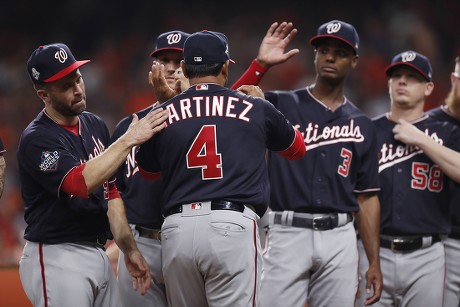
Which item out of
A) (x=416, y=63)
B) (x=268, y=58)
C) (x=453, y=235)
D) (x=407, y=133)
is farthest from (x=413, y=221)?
(x=268, y=58)

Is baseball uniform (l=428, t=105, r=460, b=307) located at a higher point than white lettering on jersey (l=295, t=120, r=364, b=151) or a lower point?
lower

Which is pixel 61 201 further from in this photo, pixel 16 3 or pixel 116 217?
pixel 16 3

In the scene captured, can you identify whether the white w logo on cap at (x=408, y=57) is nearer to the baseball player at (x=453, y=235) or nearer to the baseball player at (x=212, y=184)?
the baseball player at (x=453, y=235)

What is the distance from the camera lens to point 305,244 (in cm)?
427

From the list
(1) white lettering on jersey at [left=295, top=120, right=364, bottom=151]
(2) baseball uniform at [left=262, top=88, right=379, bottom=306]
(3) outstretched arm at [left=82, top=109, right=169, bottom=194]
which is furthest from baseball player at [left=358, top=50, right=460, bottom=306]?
(3) outstretched arm at [left=82, top=109, right=169, bottom=194]

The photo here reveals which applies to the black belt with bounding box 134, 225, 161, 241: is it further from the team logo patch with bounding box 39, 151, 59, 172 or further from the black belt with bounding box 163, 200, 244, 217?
the team logo patch with bounding box 39, 151, 59, 172

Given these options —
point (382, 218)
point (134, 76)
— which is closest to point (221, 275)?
point (382, 218)

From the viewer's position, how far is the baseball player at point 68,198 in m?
3.41

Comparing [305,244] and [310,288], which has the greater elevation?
[305,244]

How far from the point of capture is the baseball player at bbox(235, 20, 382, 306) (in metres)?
4.25

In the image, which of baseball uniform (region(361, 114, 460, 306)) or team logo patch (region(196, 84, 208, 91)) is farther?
baseball uniform (region(361, 114, 460, 306))

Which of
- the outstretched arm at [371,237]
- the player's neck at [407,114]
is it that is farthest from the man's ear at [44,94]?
the player's neck at [407,114]

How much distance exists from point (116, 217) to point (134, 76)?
6729 mm

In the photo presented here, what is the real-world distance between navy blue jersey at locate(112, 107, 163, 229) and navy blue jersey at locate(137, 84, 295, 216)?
1.88 feet
